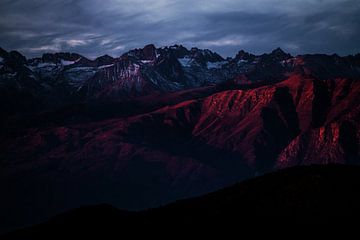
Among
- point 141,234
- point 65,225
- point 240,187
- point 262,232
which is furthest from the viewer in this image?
point 240,187

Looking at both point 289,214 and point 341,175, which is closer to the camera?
point 289,214

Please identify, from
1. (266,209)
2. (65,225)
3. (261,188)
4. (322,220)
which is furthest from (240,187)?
(65,225)

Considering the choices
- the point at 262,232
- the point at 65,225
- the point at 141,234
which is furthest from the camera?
the point at 65,225

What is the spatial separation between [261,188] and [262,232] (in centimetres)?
2632

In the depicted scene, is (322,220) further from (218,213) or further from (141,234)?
(141,234)

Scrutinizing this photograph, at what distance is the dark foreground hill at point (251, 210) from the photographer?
11481 cm

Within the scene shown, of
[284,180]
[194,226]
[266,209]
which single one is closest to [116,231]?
[194,226]

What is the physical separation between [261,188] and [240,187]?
758 centimetres

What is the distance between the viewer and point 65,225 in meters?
128

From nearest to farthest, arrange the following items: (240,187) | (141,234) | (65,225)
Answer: (141,234) → (65,225) → (240,187)

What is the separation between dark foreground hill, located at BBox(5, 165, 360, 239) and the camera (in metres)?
115

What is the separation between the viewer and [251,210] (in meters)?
119

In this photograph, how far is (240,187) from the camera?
138375mm

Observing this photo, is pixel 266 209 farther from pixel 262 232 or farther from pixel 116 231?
pixel 116 231
